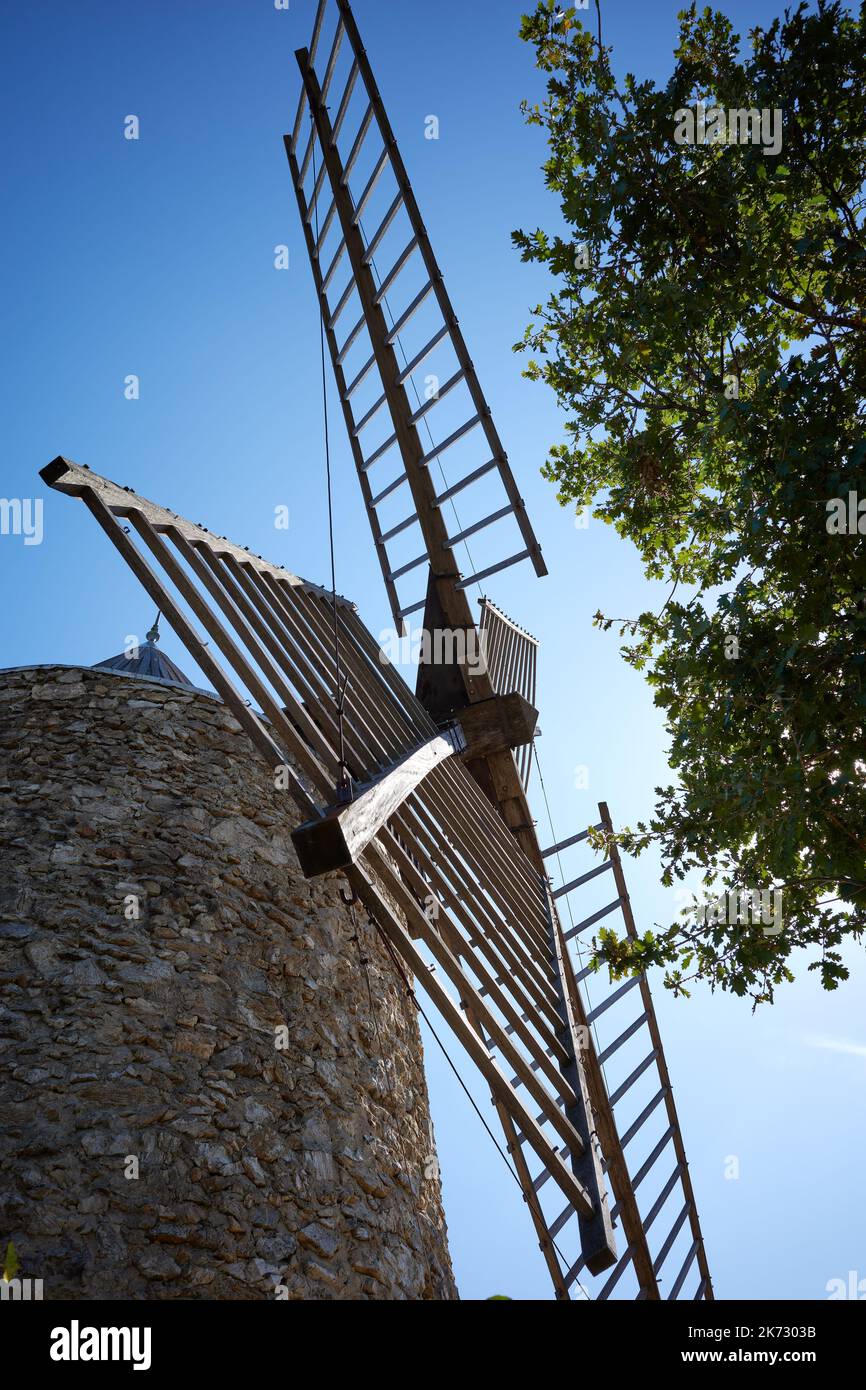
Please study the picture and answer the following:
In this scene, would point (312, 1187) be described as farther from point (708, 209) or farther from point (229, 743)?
point (708, 209)

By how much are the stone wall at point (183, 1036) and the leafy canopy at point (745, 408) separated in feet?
3.78

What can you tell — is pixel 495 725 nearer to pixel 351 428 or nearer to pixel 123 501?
pixel 351 428

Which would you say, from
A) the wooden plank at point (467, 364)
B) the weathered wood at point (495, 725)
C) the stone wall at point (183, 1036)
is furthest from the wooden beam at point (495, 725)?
the stone wall at point (183, 1036)

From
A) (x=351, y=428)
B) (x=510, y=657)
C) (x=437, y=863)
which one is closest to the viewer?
(x=437, y=863)

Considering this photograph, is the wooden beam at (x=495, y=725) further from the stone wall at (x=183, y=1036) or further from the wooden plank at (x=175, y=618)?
the wooden plank at (x=175, y=618)

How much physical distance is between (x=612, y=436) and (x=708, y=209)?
0.88 meters

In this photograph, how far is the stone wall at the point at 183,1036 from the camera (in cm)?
259

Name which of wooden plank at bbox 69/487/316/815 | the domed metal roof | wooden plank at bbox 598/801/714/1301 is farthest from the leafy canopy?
the domed metal roof

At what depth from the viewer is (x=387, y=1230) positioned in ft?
10.2

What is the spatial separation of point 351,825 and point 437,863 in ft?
4.00

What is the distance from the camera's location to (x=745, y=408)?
2.42m

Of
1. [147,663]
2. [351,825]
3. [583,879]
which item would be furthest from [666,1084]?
[147,663]

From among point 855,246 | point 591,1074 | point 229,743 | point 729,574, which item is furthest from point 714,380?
point 591,1074

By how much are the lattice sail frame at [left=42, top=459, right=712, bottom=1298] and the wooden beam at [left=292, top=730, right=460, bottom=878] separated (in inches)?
1.8
